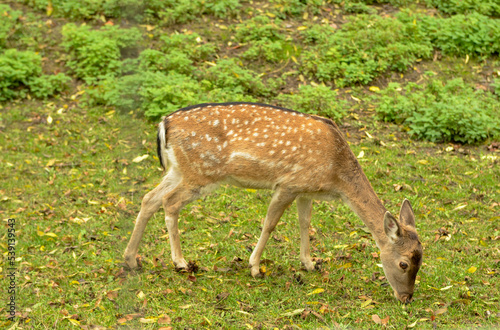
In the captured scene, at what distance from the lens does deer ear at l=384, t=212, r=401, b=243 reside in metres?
5.68

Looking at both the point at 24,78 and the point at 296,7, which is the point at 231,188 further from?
the point at 296,7

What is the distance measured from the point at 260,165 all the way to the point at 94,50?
678 cm

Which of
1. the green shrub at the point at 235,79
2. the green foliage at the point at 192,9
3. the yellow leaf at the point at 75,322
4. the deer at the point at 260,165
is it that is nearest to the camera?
the yellow leaf at the point at 75,322

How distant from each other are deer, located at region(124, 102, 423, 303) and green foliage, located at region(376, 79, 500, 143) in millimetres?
4416

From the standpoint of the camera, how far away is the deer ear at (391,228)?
5675 mm

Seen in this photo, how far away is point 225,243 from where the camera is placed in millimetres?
7027

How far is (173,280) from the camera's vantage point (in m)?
6.09

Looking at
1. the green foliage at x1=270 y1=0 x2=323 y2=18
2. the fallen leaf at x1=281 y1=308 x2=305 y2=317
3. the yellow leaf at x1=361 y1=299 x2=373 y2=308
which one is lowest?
the green foliage at x1=270 y1=0 x2=323 y2=18

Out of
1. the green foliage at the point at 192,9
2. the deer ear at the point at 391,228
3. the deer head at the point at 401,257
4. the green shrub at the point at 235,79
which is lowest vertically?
the green shrub at the point at 235,79

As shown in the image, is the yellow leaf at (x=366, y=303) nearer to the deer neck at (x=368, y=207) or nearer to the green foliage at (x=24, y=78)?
the deer neck at (x=368, y=207)

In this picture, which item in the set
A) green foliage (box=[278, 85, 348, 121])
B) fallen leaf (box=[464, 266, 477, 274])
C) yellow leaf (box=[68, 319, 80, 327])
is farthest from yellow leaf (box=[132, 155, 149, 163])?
fallen leaf (box=[464, 266, 477, 274])

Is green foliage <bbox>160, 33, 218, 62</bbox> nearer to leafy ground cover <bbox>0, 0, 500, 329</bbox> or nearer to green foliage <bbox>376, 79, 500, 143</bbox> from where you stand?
leafy ground cover <bbox>0, 0, 500, 329</bbox>

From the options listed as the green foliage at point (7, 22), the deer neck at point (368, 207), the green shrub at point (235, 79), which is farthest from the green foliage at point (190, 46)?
the deer neck at point (368, 207)

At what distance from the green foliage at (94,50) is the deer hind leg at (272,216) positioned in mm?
6381
